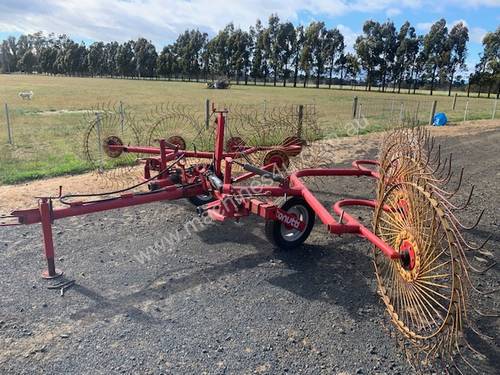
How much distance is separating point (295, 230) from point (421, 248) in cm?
199

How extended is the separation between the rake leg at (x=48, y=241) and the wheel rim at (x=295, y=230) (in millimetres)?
2516

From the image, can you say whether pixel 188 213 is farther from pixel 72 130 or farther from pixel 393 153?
pixel 72 130

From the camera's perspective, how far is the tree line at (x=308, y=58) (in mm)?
69750

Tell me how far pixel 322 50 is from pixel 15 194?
269ft

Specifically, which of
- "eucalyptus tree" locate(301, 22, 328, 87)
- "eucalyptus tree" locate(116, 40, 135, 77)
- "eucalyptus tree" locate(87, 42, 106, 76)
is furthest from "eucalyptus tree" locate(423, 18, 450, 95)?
"eucalyptus tree" locate(87, 42, 106, 76)

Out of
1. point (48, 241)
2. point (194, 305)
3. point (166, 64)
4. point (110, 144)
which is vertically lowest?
point (194, 305)

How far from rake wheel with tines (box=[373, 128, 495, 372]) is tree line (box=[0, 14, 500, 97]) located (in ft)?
226

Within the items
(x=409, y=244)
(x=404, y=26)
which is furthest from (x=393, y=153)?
(x=404, y=26)

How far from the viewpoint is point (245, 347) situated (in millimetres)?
3270

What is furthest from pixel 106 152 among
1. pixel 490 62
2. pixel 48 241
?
pixel 490 62

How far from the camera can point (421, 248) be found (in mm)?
3219

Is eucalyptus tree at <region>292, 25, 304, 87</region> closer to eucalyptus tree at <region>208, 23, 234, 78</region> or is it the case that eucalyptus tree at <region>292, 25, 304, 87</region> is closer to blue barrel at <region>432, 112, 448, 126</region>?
eucalyptus tree at <region>208, 23, 234, 78</region>

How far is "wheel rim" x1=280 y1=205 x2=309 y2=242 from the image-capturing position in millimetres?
5008

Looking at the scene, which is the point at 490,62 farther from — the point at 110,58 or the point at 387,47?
the point at 110,58
